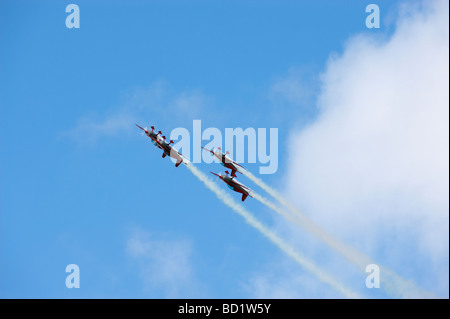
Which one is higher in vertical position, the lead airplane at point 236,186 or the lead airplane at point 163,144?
the lead airplane at point 163,144

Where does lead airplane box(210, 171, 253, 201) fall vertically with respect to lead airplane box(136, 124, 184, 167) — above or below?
below
